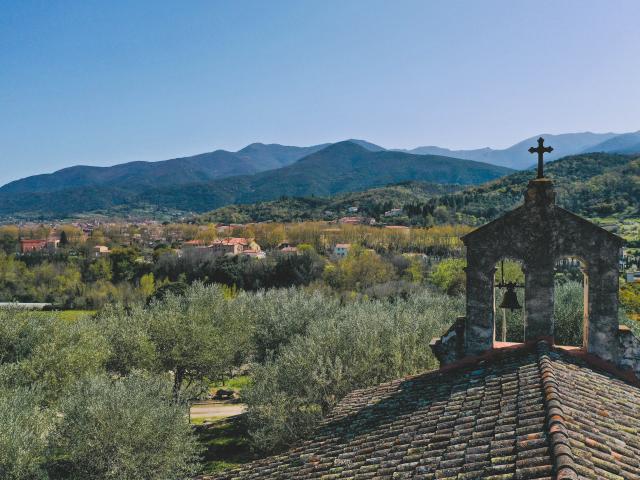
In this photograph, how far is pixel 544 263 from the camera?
8.07 m

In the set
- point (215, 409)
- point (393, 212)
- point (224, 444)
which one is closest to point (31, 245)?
point (215, 409)

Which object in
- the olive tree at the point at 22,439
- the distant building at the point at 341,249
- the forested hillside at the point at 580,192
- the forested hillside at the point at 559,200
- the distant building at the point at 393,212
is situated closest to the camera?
the olive tree at the point at 22,439

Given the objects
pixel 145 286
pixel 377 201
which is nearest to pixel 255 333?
pixel 145 286

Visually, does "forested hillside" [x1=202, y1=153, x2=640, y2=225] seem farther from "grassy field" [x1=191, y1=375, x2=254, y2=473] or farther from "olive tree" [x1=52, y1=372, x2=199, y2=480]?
"olive tree" [x1=52, y1=372, x2=199, y2=480]

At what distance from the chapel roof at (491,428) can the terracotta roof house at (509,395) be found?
0.9 inches

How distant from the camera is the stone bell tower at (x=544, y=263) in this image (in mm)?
7871

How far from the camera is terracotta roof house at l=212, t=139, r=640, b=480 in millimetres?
5457

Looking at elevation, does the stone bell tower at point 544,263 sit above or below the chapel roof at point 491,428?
above

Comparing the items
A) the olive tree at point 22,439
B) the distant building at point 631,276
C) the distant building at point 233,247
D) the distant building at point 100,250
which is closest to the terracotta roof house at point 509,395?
the olive tree at point 22,439

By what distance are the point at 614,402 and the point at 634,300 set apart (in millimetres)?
37339

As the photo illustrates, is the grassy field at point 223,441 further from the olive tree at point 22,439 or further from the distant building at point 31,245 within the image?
the distant building at point 31,245

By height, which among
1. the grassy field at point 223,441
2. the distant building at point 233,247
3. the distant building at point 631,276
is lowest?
the distant building at point 631,276

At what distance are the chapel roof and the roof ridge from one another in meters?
0.01

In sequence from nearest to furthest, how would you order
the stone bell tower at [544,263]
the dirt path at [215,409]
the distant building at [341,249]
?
the stone bell tower at [544,263]
the dirt path at [215,409]
the distant building at [341,249]
